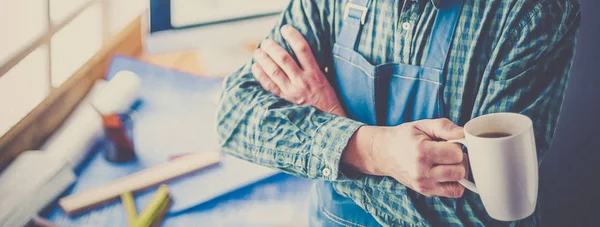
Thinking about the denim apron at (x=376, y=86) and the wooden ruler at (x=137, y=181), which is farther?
the wooden ruler at (x=137, y=181)

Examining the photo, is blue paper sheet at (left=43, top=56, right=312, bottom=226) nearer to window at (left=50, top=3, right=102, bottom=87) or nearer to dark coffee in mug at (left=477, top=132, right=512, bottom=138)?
window at (left=50, top=3, right=102, bottom=87)

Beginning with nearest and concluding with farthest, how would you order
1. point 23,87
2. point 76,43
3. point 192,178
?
1. point 192,178
2. point 23,87
3. point 76,43

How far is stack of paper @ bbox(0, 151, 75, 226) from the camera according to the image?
1.01 metres

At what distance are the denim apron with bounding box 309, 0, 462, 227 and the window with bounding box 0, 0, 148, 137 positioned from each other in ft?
1.79

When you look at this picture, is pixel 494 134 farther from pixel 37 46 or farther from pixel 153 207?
pixel 37 46

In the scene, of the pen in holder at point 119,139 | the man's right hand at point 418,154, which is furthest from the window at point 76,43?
the man's right hand at point 418,154

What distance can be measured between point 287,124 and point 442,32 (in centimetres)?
23

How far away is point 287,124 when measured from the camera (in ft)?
2.97

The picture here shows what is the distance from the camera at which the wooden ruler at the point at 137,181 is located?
1076 mm

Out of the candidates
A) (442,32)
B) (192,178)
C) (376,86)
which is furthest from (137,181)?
(442,32)

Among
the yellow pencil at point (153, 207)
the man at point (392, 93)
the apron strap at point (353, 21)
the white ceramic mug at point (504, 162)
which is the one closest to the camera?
the white ceramic mug at point (504, 162)

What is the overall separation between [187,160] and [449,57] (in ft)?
1.72

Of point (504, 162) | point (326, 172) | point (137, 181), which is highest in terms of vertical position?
point (504, 162)

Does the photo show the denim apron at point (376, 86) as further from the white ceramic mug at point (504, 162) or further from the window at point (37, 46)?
the window at point (37, 46)
